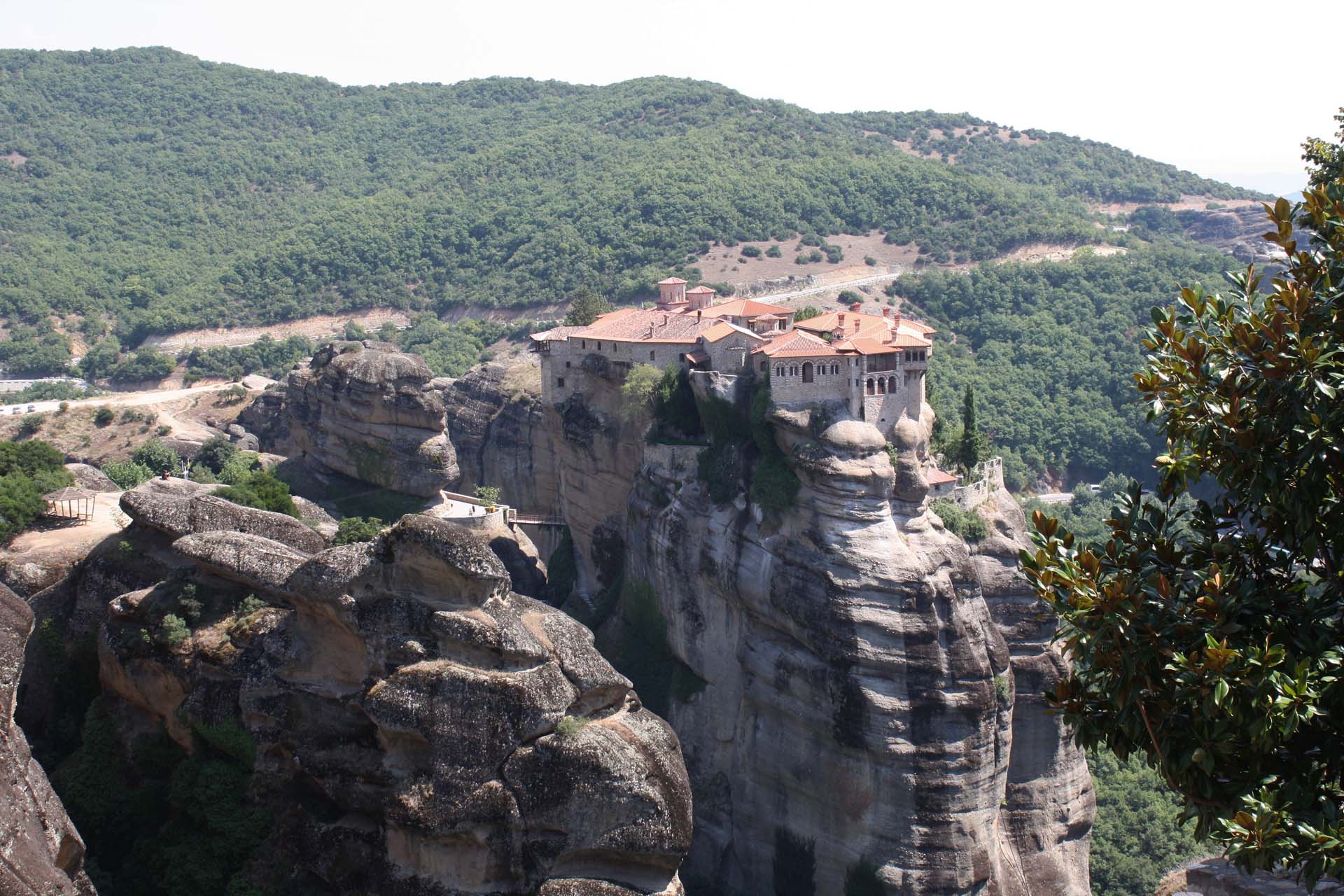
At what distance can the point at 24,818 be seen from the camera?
23.1 meters

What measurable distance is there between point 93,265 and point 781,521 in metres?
99.3

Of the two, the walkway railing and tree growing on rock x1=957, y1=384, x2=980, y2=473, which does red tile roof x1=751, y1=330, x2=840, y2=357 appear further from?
the walkway railing

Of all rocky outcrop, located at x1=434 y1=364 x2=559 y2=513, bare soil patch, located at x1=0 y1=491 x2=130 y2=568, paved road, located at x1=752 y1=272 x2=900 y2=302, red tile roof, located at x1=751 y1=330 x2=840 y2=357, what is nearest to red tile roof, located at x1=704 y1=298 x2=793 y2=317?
red tile roof, located at x1=751 y1=330 x2=840 y2=357

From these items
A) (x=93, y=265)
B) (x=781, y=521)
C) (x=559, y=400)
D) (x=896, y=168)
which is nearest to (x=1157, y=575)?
(x=781, y=521)

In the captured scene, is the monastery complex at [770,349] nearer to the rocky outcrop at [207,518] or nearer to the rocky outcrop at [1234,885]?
the rocky outcrop at [207,518]

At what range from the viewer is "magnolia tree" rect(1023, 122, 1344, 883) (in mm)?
12758

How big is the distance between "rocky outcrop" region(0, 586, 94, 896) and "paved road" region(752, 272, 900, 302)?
6587 centimetres

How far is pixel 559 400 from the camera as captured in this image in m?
60.1

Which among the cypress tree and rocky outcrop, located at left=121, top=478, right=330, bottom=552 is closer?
rocky outcrop, located at left=121, top=478, right=330, bottom=552

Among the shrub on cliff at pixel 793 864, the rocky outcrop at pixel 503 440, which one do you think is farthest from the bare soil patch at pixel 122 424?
the shrub on cliff at pixel 793 864

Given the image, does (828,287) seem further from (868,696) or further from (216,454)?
(868,696)

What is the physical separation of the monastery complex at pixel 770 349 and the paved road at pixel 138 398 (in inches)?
1324

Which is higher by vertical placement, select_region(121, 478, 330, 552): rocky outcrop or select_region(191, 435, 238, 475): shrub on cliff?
select_region(121, 478, 330, 552): rocky outcrop

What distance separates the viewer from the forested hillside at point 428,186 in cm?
11300
